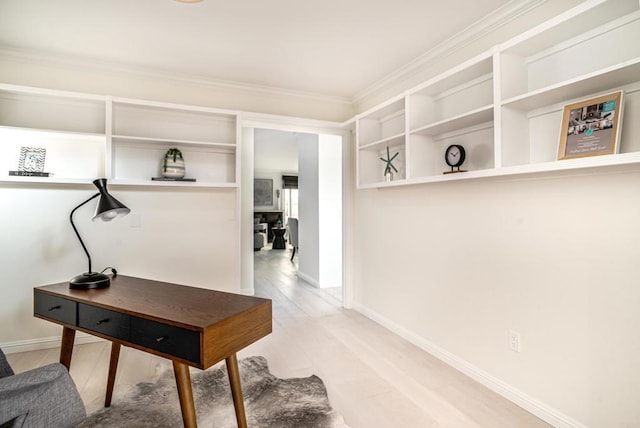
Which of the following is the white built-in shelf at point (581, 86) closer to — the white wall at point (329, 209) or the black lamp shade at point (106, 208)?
the black lamp shade at point (106, 208)

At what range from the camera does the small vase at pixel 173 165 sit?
2.99 meters

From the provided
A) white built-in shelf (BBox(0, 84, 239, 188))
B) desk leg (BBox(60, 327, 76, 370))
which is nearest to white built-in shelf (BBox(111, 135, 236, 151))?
white built-in shelf (BBox(0, 84, 239, 188))

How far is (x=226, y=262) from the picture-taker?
3398 mm

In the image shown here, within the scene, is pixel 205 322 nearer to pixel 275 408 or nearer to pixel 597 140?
pixel 275 408

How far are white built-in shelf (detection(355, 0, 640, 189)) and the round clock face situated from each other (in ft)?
0.30

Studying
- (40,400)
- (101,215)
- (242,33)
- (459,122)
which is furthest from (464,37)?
(40,400)

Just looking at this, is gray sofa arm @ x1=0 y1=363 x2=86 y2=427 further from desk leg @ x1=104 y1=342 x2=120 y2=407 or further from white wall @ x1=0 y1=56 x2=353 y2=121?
white wall @ x1=0 y1=56 x2=353 y2=121

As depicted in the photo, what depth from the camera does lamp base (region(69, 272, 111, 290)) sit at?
1.78 m

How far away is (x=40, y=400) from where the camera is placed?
41.1 inches

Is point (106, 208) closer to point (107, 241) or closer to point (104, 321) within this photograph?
point (104, 321)

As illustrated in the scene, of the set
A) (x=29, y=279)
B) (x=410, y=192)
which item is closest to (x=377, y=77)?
(x=410, y=192)

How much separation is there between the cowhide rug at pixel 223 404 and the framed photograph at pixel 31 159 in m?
1.95

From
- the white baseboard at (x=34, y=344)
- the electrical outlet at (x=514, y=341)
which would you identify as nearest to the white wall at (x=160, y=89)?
the white baseboard at (x=34, y=344)

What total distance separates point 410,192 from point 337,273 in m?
2.35
